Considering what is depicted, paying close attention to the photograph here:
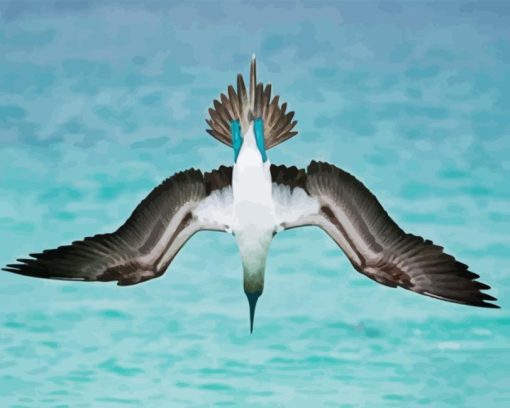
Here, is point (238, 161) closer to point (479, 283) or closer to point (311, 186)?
point (311, 186)

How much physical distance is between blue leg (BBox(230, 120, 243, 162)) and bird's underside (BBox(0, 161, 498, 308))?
23cm

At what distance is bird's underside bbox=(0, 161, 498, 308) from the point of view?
23.6ft

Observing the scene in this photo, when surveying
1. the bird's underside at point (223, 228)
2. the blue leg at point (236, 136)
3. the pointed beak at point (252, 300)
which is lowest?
the pointed beak at point (252, 300)

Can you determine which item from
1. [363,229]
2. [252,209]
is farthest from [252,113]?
[363,229]

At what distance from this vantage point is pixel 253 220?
7395mm

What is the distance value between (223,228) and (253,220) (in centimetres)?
23

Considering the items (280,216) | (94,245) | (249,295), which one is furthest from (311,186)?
(94,245)

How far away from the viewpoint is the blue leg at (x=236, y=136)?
23.7ft

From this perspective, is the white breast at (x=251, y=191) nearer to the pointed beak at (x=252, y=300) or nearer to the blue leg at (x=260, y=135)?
the blue leg at (x=260, y=135)

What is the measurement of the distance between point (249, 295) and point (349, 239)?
70cm

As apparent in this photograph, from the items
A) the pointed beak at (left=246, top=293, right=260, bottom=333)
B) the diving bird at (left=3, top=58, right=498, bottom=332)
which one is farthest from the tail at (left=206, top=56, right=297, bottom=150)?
the pointed beak at (left=246, top=293, right=260, bottom=333)

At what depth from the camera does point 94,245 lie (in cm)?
746

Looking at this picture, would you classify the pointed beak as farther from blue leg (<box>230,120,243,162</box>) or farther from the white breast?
blue leg (<box>230,120,243,162</box>)

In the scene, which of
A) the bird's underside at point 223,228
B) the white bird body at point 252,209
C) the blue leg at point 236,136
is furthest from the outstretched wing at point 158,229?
the blue leg at point 236,136
